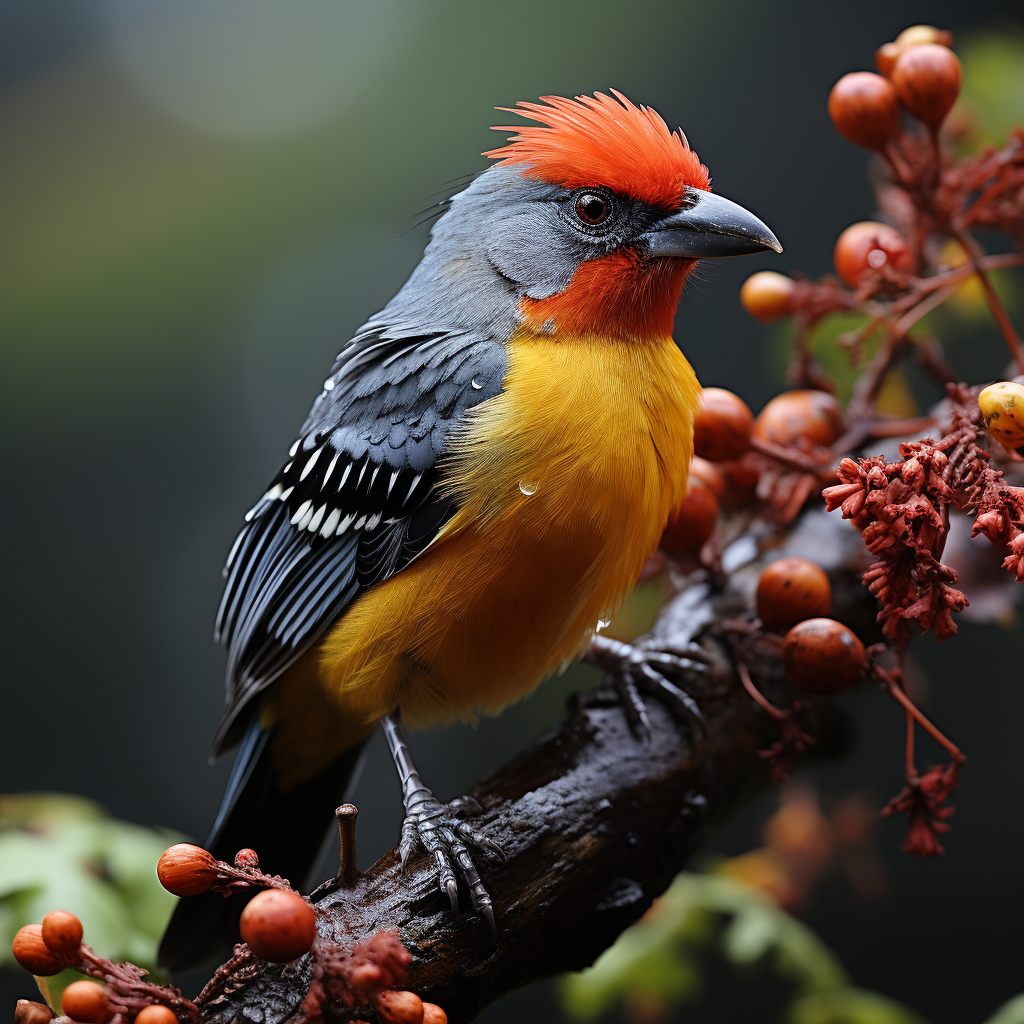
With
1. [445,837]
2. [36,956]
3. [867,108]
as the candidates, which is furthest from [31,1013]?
[867,108]

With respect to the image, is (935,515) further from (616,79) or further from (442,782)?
(616,79)

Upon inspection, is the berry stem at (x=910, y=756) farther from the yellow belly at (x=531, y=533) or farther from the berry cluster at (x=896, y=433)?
the yellow belly at (x=531, y=533)

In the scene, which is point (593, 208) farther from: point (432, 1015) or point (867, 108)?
point (432, 1015)

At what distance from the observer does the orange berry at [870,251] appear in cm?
160

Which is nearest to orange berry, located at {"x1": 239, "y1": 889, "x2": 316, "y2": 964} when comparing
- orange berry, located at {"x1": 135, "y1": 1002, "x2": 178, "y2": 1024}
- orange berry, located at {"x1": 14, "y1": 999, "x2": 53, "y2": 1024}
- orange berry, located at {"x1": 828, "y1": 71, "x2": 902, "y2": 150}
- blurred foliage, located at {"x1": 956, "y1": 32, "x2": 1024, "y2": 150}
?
orange berry, located at {"x1": 135, "y1": 1002, "x2": 178, "y2": 1024}

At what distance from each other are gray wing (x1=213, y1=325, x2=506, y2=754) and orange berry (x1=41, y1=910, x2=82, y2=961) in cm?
72

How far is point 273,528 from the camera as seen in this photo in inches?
71.0

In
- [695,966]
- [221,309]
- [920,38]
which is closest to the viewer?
[920,38]

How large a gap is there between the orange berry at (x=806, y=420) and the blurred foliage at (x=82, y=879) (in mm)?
1351

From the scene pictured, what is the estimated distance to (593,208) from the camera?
1604mm

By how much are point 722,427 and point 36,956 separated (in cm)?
121

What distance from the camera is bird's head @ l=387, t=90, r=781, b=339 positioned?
5.10 feet

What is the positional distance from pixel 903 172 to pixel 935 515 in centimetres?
83

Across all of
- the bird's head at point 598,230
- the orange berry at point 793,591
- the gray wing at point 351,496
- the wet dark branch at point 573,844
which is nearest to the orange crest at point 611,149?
the bird's head at point 598,230
